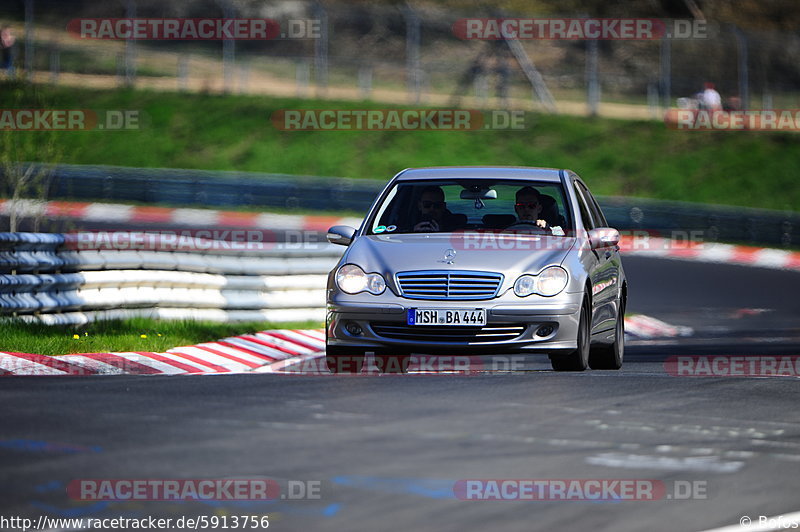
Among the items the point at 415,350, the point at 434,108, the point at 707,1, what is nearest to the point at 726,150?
the point at 434,108

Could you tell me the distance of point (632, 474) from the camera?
287 inches

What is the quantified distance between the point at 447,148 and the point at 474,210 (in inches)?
1175

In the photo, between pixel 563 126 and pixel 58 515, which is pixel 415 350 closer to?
pixel 58 515

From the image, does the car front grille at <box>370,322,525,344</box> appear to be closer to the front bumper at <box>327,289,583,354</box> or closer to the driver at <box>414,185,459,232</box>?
the front bumper at <box>327,289,583,354</box>

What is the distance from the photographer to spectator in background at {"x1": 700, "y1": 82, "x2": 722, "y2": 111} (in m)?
41.8

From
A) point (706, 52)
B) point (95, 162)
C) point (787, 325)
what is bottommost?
point (787, 325)

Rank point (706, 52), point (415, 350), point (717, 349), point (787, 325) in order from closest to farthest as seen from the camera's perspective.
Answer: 1. point (415, 350)
2. point (717, 349)
3. point (787, 325)
4. point (706, 52)

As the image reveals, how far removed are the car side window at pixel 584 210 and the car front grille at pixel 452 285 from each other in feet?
5.06

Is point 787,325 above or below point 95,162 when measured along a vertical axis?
below

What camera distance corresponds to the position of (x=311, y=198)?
36281mm

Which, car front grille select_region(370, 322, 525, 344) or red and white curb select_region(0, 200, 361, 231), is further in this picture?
red and white curb select_region(0, 200, 361, 231)

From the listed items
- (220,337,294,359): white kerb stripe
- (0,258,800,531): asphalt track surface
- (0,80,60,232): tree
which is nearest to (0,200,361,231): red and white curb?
(0,80,60,232): tree

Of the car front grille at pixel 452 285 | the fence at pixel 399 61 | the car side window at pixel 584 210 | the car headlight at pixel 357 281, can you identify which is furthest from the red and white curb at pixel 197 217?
the car front grille at pixel 452 285

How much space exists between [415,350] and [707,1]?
2100 inches
